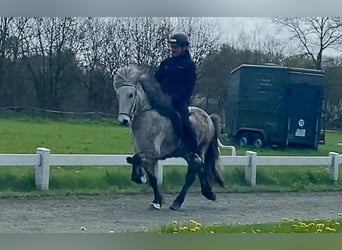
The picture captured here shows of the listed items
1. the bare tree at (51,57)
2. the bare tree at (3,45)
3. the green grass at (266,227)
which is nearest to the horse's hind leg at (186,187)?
the green grass at (266,227)

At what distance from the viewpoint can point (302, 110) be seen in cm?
365

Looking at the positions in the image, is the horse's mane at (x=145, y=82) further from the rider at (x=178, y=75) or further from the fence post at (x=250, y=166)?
the fence post at (x=250, y=166)

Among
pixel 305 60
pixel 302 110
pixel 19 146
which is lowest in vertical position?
pixel 19 146

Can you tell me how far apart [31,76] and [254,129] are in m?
1.19

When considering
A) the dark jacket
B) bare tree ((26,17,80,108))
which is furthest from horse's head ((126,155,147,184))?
bare tree ((26,17,80,108))

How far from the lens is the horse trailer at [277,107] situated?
3598 millimetres

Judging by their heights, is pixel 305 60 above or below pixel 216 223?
above

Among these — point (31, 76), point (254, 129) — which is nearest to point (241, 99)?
point (254, 129)

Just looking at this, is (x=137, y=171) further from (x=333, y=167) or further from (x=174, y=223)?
(x=333, y=167)

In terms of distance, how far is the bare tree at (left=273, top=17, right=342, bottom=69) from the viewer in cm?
332

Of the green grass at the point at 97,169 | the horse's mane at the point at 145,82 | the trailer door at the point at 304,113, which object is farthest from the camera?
the trailer door at the point at 304,113

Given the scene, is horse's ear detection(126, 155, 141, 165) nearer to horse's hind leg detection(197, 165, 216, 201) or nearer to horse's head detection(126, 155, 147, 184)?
horse's head detection(126, 155, 147, 184)

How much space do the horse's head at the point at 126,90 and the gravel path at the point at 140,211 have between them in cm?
44

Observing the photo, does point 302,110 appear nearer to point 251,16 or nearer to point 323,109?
point 323,109
